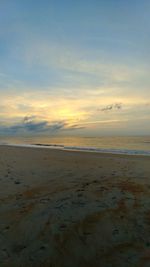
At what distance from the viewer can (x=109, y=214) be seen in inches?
180

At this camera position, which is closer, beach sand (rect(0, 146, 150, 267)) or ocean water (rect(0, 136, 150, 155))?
beach sand (rect(0, 146, 150, 267))

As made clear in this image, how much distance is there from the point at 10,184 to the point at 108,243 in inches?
175

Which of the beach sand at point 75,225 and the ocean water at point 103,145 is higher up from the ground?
the ocean water at point 103,145

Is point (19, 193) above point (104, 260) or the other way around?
above

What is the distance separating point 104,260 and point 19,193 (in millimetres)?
3610

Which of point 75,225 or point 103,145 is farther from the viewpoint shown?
point 103,145

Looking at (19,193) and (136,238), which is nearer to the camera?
(136,238)

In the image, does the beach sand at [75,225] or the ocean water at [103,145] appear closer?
the beach sand at [75,225]

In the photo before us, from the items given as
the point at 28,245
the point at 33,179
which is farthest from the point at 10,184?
the point at 28,245

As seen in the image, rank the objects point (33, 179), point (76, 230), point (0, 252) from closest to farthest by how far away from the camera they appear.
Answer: point (0, 252) < point (76, 230) < point (33, 179)

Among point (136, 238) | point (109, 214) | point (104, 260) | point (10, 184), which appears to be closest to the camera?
point (104, 260)

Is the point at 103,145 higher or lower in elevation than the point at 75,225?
higher

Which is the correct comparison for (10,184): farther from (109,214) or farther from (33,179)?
(109,214)

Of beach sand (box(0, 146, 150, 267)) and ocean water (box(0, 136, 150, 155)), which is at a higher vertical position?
ocean water (box(0, 136, 150, 155))
